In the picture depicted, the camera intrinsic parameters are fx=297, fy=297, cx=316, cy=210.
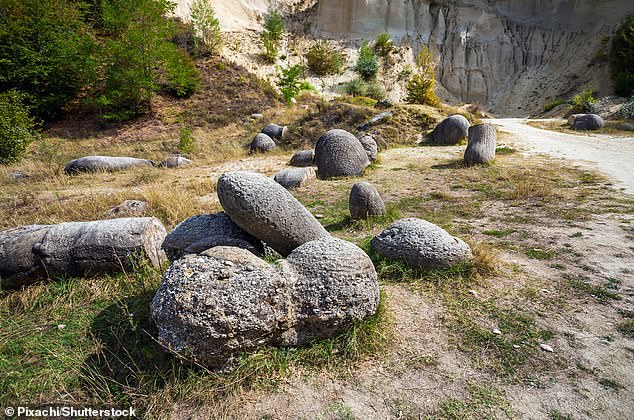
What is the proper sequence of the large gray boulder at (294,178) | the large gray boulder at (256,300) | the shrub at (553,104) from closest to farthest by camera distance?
1. the large gray boulder at (256,300)
2. the large gray boulder at (294,178)
3. the shrub at (553,104)

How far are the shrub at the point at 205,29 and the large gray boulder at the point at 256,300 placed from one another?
72.2ft

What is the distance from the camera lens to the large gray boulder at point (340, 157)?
7.82 m

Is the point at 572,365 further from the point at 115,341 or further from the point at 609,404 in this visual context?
the point at 115,341

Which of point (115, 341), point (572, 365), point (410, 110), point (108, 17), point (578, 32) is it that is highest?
point (578, 32)

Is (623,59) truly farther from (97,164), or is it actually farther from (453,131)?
(97,164)

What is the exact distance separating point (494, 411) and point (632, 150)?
11.7m

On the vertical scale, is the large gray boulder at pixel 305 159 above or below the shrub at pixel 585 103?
below

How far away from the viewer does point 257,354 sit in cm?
187

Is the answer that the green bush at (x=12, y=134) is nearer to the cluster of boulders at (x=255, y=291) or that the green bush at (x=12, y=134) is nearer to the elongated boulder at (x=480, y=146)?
the cluster of boulders at (x=255, y=291)

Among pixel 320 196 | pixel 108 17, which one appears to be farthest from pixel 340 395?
pixel 108 17

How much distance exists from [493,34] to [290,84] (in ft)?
65.5

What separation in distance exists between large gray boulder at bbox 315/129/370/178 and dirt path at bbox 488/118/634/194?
206 inches

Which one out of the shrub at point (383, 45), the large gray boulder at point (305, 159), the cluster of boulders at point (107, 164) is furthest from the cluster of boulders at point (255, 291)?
the shrub at point (383, 45)

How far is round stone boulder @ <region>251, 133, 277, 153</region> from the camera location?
1184 cm
